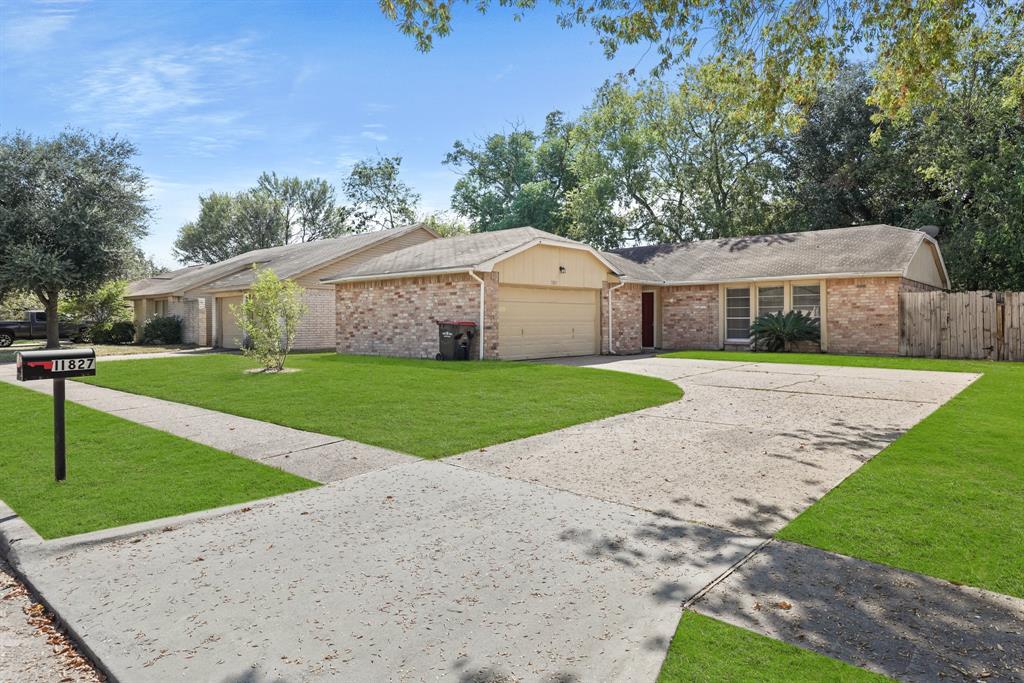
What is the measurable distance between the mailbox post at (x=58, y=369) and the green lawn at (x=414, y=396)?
2.48m

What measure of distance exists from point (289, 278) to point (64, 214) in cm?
912

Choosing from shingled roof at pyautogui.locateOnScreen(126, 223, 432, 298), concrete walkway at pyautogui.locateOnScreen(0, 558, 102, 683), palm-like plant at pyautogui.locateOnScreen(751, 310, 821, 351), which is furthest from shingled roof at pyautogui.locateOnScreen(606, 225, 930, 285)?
concrete walkway at pyautogui.locateOnScreen(0, 558, 102, 683)

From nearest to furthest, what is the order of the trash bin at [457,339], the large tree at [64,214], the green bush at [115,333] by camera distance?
the trash bin at [457,339] < the large tree at [64,214] < the green bush at [115,333]

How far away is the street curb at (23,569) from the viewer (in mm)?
2590

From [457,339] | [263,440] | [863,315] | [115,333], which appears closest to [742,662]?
[263,440]

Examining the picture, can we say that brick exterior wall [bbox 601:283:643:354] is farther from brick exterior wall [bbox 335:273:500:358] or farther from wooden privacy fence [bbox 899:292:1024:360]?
wooden privacy fence [bbox 899:292:1024:360]

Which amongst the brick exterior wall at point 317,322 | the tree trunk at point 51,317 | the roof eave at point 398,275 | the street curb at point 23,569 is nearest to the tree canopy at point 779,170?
the roof eave at point 398,275

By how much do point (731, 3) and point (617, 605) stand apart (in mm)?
8618

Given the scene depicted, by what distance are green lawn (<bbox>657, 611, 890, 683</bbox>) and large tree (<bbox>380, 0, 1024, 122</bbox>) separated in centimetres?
734

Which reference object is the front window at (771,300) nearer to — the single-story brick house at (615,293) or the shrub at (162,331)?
the single-story brick house at (615,293)

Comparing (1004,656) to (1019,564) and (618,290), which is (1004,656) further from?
(618,290)

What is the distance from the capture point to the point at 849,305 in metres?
18.1

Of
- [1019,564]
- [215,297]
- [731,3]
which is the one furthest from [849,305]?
[215,297]

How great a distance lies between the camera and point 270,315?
13305mm
